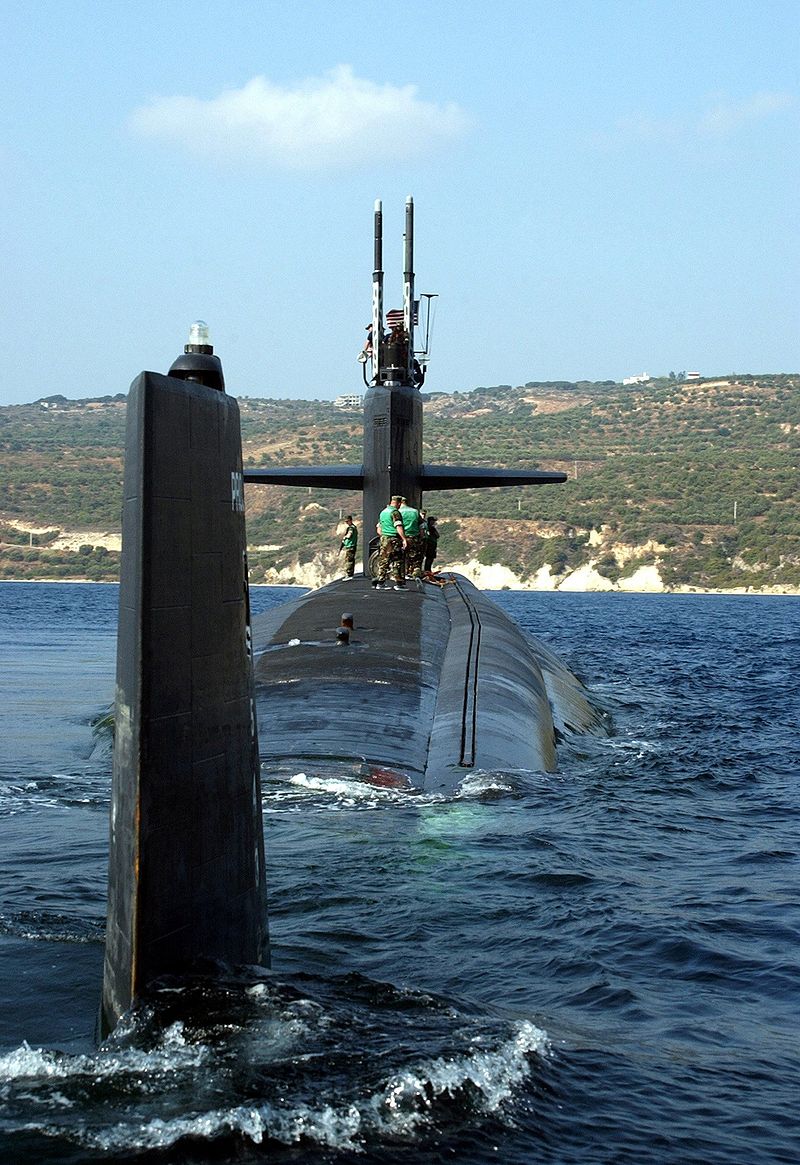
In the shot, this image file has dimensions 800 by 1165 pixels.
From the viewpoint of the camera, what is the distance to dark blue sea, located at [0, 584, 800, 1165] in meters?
6.38

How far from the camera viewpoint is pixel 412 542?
1047 inches

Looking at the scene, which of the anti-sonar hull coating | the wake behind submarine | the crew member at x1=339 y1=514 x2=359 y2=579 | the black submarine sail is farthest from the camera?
the crew member at x1=339 y1=514 x2=359 y2=579

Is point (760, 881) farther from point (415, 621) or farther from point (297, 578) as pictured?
point (297, 578)

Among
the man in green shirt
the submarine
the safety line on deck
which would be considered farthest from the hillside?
the submarine

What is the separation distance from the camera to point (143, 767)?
701 centimetres

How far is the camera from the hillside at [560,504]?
348 feet

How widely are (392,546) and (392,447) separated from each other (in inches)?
111

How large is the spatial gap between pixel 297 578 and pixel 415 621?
9001 cm

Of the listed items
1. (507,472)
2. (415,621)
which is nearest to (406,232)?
(507,472)

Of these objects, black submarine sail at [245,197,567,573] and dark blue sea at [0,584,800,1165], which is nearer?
dark blue sea at [0,584,800,1165]

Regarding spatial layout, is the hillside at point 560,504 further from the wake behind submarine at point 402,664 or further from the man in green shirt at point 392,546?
the man in green shirt at point 392,546

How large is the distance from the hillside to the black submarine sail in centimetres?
7661


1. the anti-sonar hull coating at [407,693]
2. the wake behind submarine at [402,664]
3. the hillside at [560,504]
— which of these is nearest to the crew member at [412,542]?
the wake behind submarine at [402,664]

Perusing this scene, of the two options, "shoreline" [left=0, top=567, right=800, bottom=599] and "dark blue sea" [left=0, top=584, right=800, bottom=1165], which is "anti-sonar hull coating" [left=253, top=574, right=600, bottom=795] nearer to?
"dark blue sea" [left=0, top=584, right=800, bottom=1165]
